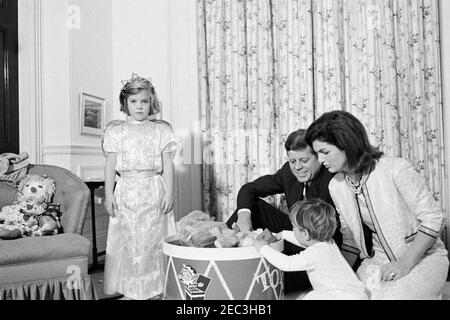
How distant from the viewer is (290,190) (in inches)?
104

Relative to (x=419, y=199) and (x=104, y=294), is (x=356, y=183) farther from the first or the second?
(x=104, y=294)

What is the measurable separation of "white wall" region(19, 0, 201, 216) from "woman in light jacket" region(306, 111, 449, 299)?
2071 mm

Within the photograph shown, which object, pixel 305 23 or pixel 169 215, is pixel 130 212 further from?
pixel 305 23

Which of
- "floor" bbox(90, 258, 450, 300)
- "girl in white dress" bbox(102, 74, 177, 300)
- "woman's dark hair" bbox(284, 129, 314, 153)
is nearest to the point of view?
"woman's dark hair" bbox(284, 129, 314, 153)

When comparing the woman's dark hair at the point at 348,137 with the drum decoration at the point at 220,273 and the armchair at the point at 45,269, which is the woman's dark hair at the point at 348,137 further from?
the armchair at the point at 45,269

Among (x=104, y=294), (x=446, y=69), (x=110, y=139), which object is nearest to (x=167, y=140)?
(x=110, y=139)

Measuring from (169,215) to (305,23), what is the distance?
6.75 feet

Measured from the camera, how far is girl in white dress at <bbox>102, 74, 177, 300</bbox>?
2641 millimetres

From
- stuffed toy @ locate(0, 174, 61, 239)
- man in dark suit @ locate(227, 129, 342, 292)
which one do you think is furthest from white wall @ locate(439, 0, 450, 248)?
stuffed toy @ locate(0, 174, 61, 239)

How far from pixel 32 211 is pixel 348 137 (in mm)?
1755

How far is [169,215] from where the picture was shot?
9.09ft

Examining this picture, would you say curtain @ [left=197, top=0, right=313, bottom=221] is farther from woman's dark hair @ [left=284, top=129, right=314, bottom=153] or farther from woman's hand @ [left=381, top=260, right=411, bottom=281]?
woman's hand @ [left=381, top=260, right=411, bottom=281]

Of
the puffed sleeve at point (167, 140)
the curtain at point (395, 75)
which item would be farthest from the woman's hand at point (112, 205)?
the curtain at point (395, 75)
